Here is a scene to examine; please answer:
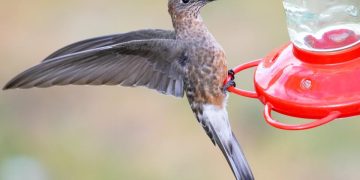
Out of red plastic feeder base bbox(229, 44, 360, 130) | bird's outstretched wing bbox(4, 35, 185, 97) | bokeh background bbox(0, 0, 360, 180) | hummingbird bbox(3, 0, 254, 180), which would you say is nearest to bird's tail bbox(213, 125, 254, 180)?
hummingbird bbox(3, 0, 254, 180)

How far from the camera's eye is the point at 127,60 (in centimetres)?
448

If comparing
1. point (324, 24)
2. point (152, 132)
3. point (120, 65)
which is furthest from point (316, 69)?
point (152, 132)

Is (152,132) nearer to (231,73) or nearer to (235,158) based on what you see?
(235,158)

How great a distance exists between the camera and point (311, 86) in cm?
368

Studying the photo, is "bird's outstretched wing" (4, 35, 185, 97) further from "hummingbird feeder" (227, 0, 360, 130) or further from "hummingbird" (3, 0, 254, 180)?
"hummingbird feeder" (227, 0, 360, 130)

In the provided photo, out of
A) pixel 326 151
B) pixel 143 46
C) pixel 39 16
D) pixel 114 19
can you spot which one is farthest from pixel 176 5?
pixel 39 16

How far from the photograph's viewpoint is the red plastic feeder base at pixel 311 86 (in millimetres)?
3486

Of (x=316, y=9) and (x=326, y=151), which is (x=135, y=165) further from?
(x=316, y=9)

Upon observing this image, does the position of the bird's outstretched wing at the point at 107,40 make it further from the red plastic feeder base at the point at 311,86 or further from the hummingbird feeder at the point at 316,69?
the red plastic feeder base at the point at 311,86

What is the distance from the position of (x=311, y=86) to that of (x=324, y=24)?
2.02 ft

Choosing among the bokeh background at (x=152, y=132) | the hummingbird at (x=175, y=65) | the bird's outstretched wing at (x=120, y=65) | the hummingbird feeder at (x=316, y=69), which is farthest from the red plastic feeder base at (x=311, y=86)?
the bokeh background at (x=152, y=132)

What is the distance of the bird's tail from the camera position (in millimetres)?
4547

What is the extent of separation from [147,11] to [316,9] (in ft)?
18.0

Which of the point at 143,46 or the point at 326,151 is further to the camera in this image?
the point at 326,151
